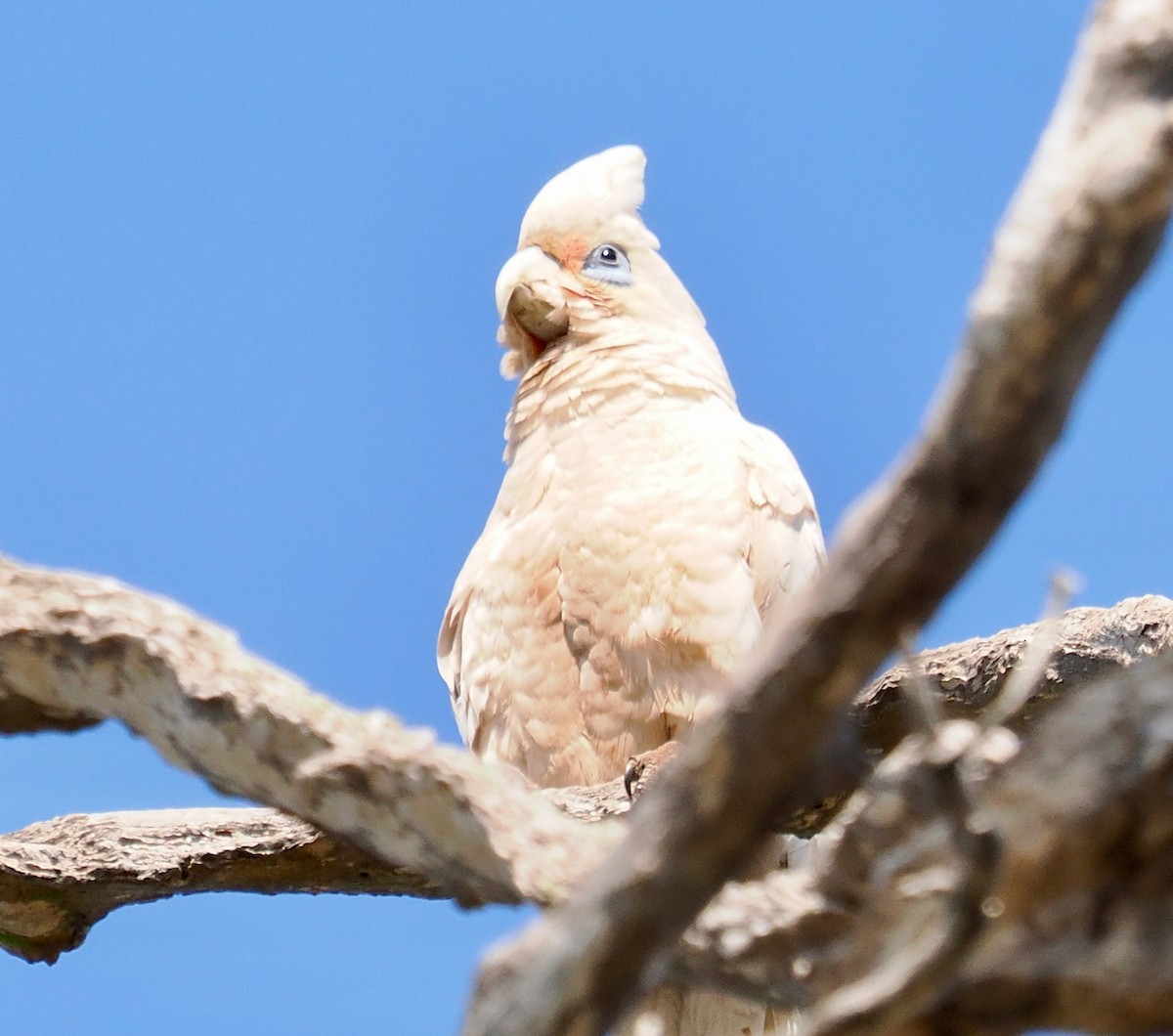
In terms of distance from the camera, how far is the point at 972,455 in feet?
3.63

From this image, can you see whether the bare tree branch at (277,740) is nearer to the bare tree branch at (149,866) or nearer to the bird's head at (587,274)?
the bare tree branch at (149,866)

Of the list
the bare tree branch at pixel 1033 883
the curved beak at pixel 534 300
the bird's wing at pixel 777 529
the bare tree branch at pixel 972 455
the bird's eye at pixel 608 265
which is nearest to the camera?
the bare tree branch at pixel 972 455

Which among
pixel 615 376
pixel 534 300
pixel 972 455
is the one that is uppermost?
pixel 534 300

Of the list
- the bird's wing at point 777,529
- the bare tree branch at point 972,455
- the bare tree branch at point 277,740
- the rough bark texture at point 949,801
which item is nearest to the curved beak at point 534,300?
the bird's wing at point 777,529

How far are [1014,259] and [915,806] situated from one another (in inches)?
19.7

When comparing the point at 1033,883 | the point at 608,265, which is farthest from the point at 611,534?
the point at 1033,883

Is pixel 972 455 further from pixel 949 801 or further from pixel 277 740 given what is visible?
pixel 277 740

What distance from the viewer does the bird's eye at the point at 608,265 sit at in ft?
15.3

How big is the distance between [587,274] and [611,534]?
0.96m

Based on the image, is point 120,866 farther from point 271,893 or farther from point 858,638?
point 858,638

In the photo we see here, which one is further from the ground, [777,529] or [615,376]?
[615,376]

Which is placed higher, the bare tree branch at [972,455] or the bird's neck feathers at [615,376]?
the bird's neck feathers at [615,376]

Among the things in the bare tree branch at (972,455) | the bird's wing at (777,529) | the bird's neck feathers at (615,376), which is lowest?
the bare tree branch at (972,455)

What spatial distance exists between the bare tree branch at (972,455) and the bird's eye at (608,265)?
3536mm
